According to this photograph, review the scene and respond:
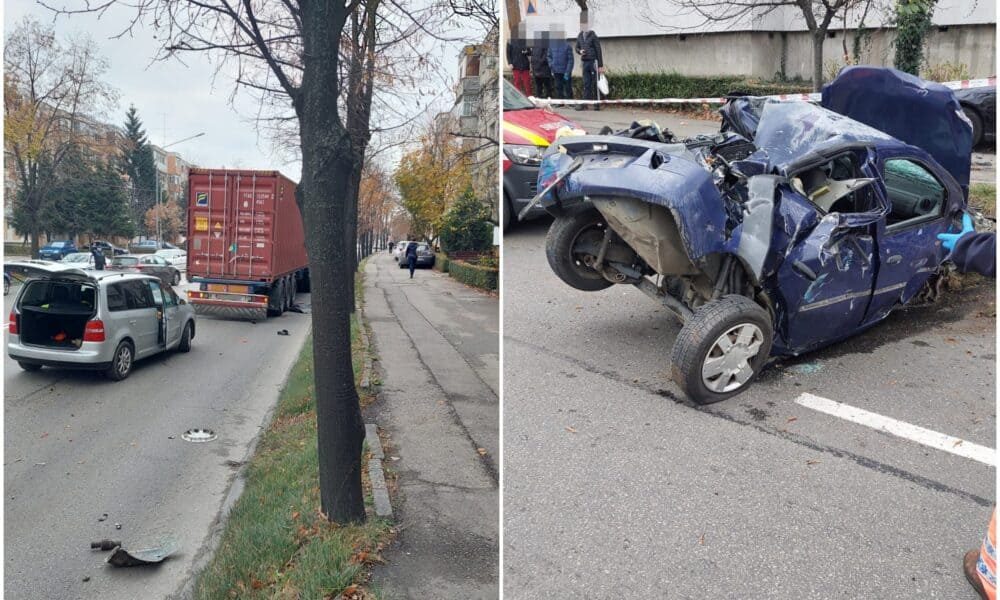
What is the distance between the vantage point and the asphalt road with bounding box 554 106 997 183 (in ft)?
31.1

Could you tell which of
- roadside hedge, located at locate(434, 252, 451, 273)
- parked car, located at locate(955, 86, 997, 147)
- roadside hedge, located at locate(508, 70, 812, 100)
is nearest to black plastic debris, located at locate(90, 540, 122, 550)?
roadside hedge, located at locate(434, 252, 451, 273)

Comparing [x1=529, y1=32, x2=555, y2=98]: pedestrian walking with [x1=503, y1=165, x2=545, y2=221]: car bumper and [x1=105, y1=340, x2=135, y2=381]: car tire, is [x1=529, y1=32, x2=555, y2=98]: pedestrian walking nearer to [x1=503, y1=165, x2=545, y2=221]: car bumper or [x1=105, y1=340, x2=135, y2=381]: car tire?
[x1=503, y1=165, x2=545, y2=221]: car bumper

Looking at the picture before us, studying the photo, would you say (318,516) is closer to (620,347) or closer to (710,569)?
(710,569)

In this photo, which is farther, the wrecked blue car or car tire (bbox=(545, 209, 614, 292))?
car tire (bbox=(545, 209, 614, 292))

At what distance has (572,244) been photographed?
207 inches

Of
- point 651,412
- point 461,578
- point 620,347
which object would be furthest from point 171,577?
point 620,347

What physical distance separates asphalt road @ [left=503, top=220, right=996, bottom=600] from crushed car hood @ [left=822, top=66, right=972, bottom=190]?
4.17ft

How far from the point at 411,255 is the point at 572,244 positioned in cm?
112

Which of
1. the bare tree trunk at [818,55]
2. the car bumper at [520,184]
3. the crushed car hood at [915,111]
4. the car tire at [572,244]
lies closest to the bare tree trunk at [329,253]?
the car tire at [572,244]

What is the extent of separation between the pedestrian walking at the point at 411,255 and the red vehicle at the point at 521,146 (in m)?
1.11

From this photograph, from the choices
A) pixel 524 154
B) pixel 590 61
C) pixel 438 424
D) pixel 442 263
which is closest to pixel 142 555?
pixel 438 424

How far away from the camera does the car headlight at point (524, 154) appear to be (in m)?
6.21

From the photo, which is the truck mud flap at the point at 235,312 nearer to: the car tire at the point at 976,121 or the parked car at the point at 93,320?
the parked car at the point at 93,320

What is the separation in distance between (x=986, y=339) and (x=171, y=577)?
5.29m
